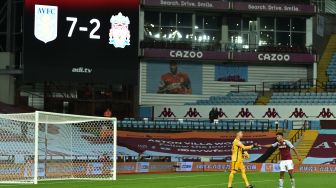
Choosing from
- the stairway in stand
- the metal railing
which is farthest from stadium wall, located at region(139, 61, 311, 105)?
the stairway in stand

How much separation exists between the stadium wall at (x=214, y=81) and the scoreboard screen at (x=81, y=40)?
29.6ft

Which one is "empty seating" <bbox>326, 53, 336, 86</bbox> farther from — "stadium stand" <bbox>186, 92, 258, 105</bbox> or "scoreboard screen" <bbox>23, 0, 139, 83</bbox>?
"scoreboard screen" <bbox>23, 0, 139, 83</bbox>

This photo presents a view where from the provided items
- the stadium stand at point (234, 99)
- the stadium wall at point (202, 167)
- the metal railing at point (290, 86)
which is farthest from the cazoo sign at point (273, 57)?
the stadium wall at point (202, 167)

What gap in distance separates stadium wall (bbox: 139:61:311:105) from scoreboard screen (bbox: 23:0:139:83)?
9.03 metres

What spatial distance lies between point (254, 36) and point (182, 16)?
6.42 metres

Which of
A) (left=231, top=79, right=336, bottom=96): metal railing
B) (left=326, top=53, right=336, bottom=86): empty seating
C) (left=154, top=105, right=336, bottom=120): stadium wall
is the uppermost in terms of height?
(left=326, top=53, right=336, bottom=86): empty seating

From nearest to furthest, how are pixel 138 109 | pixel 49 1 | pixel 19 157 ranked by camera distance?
pixel 19 157, pixel 49 1, pixel 138 109

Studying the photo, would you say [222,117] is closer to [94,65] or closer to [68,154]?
[94,65]

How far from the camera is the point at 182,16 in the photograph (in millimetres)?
48656

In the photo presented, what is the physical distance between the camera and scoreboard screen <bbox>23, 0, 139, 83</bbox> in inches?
1439

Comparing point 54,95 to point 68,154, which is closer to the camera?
point 68,154

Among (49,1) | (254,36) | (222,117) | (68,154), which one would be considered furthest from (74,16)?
(254,36)

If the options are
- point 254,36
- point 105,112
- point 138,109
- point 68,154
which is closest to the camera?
point 68,154

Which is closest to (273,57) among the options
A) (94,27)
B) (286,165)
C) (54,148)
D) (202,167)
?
(202,167)
